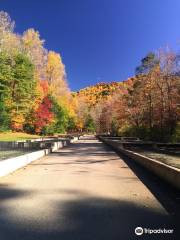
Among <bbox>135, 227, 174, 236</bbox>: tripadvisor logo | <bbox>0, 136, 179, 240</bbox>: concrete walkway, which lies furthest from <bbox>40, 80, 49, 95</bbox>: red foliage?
<bbox>135, 227, 174, 236</bbox>: tripadvisor logo

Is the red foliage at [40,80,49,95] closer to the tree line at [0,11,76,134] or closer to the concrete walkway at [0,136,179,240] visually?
the tree line at [0,11,76,134]

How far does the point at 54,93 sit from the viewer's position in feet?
313

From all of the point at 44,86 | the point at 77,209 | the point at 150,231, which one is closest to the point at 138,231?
the point at 150,231

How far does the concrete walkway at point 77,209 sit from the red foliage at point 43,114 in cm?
7226

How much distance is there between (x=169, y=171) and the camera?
1523 centimetres

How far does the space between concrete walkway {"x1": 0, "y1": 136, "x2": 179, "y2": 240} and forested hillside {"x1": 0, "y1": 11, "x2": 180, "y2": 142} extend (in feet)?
110

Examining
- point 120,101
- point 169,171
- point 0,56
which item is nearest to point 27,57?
point 0,56

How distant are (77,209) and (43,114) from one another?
260 feet

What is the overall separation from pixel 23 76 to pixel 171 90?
120 ft

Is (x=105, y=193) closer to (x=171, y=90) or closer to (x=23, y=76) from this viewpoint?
(x=171, y=90)

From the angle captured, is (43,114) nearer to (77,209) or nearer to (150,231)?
(77,209)

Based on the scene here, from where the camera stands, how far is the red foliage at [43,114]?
88562 mm

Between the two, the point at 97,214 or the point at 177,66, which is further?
the point at 177,66

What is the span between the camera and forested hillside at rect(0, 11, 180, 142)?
2108 inches
